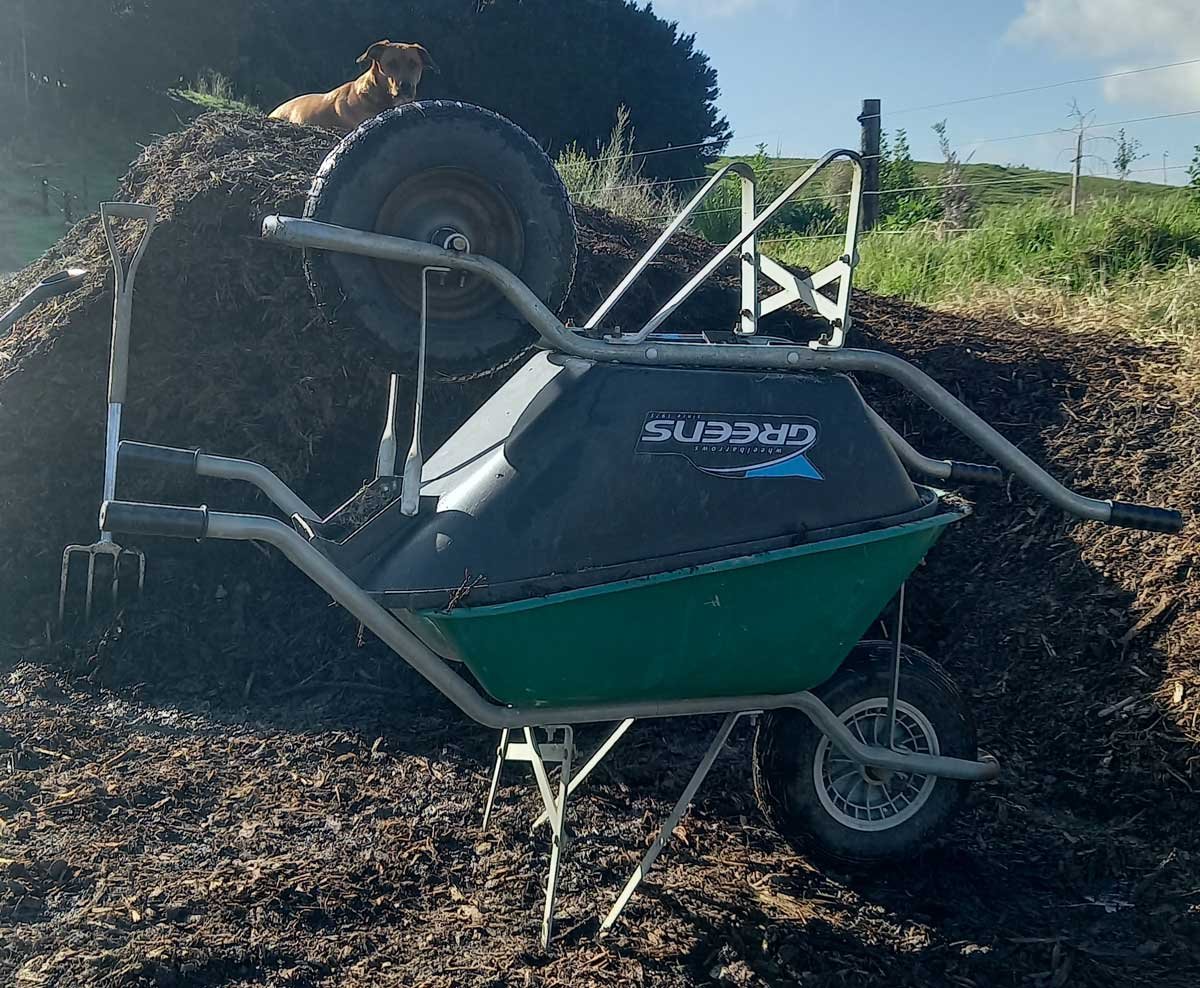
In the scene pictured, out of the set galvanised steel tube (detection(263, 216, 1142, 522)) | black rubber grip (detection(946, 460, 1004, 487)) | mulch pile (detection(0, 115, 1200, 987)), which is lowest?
mulch pile (detection(0, 115, 1200, 987))

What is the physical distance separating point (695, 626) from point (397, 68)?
736 cm

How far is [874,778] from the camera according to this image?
11.2 feet

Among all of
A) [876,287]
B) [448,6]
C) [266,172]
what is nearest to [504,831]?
[266,172]

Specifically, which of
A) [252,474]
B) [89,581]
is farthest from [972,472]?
[89,581]

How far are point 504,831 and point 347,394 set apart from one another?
279cm

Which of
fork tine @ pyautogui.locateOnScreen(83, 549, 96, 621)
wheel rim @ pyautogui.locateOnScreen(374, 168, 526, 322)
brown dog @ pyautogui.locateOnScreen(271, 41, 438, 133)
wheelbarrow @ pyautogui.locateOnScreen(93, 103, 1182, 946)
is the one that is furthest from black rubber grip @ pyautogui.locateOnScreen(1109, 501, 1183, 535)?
brown dog @ pyautogui.locateOnScreen(271, 41, 438, 133)

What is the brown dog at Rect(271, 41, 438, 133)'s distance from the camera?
29.0 ft

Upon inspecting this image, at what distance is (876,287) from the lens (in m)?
9.02

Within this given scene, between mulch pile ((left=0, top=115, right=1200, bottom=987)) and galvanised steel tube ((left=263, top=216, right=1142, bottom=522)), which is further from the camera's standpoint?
mulch pile ((left=0, top=115, right=1200, bottom=987))

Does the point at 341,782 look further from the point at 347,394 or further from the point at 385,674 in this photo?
the point at 347,394

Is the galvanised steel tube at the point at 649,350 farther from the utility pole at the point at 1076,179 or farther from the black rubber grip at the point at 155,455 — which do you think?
the utility pole at the point at 1076,179

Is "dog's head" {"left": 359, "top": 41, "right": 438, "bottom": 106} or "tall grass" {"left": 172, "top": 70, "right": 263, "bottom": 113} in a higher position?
"tall grass" {"left": 172, "top": 70, "right": 263, "bottom": 113}

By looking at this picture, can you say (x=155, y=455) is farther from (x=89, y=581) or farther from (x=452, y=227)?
(x=89, y=581)

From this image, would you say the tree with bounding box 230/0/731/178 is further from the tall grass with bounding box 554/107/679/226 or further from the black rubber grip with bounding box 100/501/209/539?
the black rubber grip with bounding box 100/501/209/539
